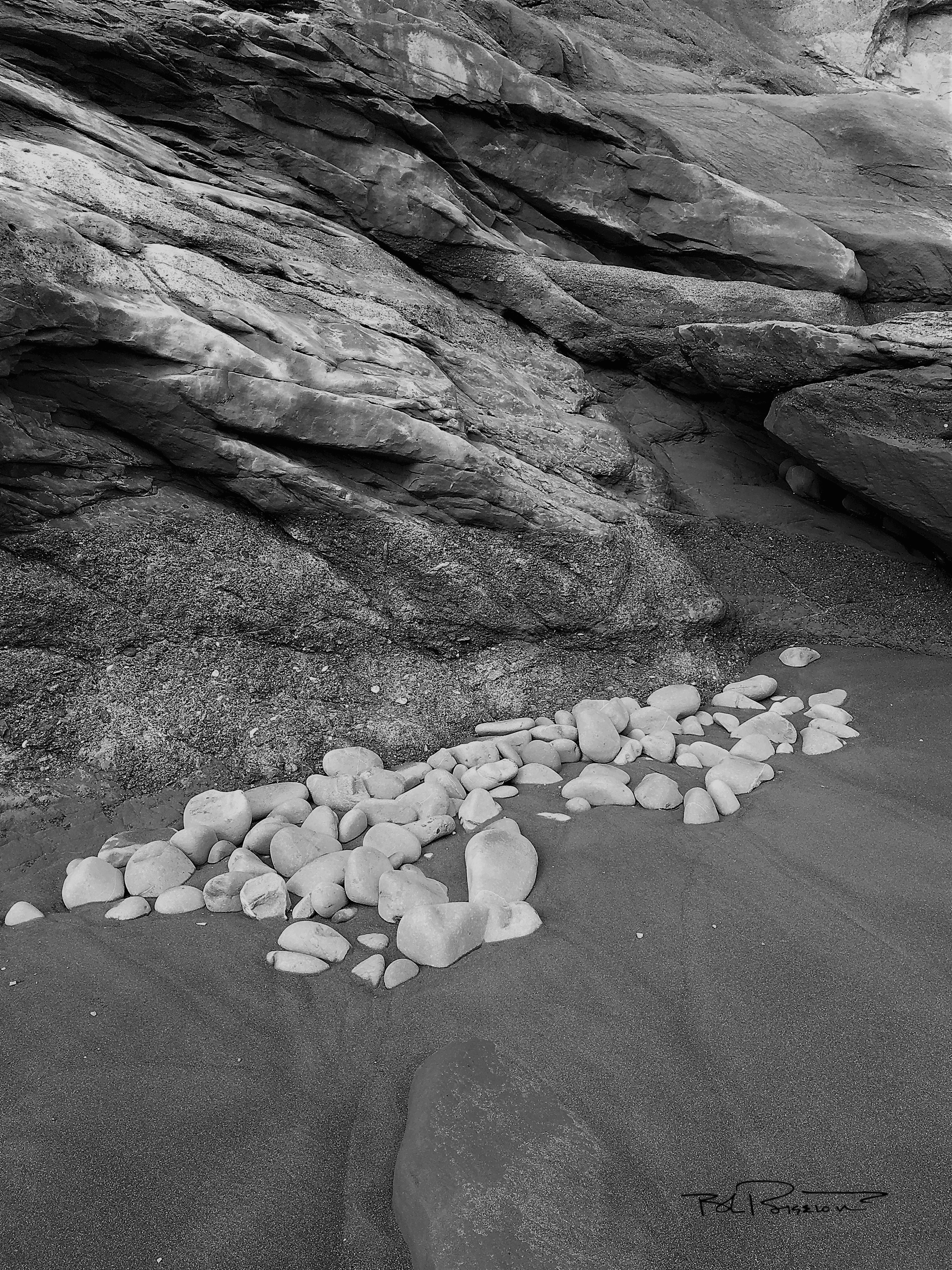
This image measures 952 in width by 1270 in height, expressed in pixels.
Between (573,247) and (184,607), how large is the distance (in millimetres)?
4054

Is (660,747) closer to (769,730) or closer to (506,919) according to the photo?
(769,730)

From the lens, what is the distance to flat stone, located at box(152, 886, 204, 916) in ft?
9.35

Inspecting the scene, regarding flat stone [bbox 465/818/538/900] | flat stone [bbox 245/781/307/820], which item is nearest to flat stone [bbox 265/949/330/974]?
flat stone [bbox 465/818/538/900]

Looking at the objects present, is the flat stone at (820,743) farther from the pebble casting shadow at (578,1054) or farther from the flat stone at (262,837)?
the flat stone at (262,837)

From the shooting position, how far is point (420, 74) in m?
5.32

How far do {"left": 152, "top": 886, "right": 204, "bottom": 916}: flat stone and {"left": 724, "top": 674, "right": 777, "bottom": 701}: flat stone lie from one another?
2.90 meters

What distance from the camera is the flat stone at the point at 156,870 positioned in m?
2.96

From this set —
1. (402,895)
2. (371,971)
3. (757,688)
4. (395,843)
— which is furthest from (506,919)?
(757,688)

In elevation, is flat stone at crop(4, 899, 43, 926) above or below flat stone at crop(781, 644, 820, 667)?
below

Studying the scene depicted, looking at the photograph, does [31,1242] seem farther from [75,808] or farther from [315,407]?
[315,407]

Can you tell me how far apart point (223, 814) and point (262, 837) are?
233mm

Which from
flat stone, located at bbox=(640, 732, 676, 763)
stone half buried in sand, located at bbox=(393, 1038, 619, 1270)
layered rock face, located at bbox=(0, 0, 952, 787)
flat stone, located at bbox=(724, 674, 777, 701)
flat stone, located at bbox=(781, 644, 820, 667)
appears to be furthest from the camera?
flat stone, located at bbox=(781, 644, 820, 667)

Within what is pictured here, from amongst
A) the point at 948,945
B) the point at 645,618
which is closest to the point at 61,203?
the point at 645,618

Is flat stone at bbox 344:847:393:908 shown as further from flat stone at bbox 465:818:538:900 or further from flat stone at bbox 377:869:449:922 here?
flat stone at bbox 465:818:538:900
